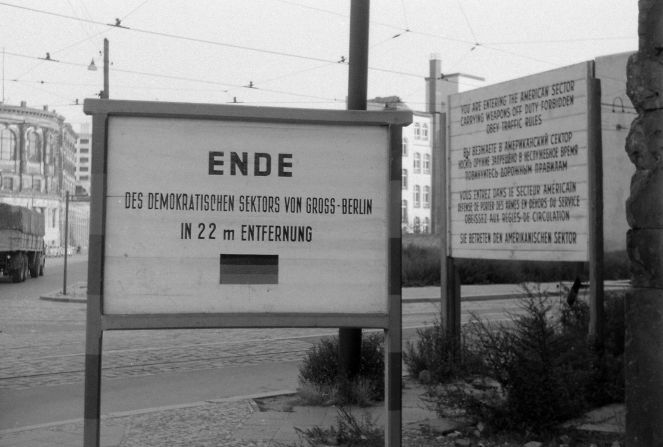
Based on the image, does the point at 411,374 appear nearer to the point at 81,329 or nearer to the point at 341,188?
the point at 341,188

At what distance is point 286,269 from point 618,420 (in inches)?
115

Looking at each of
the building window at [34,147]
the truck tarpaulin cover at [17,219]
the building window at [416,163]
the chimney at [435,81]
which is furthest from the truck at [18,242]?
the building window at [34,147]

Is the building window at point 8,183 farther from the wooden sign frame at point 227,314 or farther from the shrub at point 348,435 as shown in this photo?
the wooden sign frame at point 227,314

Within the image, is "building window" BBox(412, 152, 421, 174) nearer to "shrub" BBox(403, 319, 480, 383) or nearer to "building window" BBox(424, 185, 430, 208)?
"building window" BBox(424, 185, 430, 208)

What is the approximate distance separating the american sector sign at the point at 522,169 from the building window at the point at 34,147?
130 meters

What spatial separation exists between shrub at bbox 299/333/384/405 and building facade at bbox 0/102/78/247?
12171cm

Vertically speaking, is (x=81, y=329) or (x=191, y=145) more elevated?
(x=191, y=145)

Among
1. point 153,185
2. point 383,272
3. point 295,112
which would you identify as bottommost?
point 383,272

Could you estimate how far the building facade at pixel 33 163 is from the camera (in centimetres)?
12631

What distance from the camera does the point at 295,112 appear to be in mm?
4496

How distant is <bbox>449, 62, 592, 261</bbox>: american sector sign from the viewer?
7609 millimetres

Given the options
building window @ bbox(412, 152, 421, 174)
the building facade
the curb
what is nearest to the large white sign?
the curb

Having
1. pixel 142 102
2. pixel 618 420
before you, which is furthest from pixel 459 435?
pixel 142 102

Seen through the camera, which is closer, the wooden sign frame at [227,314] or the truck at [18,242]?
the wooden sign frame at [227,314]
